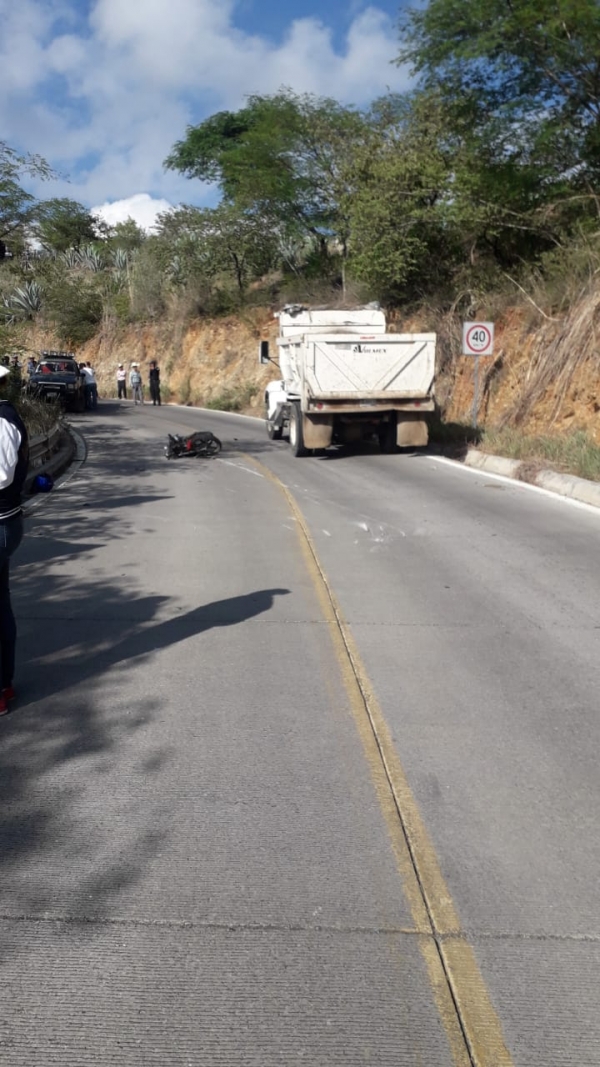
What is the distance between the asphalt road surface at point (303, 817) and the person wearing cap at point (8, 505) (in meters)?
0.29

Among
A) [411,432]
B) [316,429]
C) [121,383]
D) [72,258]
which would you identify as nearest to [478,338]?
[411,432]

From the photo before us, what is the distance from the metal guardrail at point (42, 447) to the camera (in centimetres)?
1645

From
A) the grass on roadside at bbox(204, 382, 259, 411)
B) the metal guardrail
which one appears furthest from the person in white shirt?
the metal guardrail

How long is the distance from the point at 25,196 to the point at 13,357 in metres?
3.40

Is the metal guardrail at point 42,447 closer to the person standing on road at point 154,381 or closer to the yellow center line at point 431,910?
the yellow center line at point 431,910

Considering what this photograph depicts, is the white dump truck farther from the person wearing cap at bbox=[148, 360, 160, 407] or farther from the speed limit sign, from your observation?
the person wearing cap at bbox=[148, 360, 160, 407]

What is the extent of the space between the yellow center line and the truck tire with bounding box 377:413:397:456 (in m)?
14.4

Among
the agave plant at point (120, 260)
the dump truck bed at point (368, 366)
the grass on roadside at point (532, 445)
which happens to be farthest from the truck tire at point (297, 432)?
the agave plant at point (120, 260)

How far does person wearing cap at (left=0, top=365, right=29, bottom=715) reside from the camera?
548 cm

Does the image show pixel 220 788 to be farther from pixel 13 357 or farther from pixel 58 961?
pixel 13 357

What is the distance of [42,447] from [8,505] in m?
12.2

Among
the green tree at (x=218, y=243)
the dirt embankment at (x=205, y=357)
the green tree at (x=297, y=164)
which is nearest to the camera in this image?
the green tree at (x=297, y=164)

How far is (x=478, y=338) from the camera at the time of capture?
64.9 ft

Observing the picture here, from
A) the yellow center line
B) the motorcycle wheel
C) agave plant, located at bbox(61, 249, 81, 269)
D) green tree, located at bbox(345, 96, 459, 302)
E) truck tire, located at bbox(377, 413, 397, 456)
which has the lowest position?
the yellow center line
